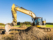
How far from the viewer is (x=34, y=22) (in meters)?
9.95

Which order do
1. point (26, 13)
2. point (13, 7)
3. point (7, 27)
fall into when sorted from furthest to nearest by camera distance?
point (26, 13) → point (13, 7) → point (7, 27)

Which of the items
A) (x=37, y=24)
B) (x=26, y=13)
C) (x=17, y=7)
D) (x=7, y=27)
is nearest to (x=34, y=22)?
(x=37, y=24)

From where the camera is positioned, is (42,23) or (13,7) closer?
(13,7)

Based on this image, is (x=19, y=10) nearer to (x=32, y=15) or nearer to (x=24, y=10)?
(x=24, y=10)

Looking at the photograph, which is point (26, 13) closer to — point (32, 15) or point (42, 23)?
point (32, 15)

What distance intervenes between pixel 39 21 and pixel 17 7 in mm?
5210

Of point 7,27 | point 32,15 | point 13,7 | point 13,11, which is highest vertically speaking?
point 13,7

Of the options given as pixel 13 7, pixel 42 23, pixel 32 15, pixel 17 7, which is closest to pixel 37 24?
pixel 42 23

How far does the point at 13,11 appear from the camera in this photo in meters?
9.47

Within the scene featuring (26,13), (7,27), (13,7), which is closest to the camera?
(7,27)

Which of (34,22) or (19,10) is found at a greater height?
(19,10)

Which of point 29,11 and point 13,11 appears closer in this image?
point 13,11

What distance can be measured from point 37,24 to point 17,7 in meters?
5.24

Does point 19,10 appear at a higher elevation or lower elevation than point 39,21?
higher
